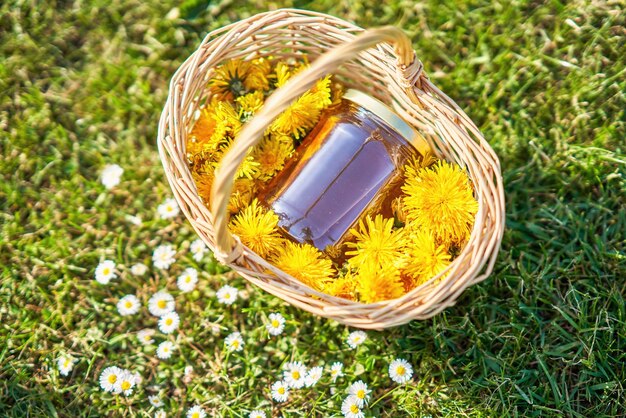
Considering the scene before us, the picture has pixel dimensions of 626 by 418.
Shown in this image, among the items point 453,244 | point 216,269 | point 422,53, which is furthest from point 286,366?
point 422,53

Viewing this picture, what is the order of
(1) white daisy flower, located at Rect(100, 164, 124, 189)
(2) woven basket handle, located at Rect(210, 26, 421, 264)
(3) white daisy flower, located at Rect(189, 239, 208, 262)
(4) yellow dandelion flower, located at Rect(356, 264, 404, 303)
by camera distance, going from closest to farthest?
(2) woven basket handle, located at Rect(210, 26, 421, 264) < (4) yellow dandelion flower, located at Rect(356, 264, 404, 303) < (3) white daisy flower, located at Rect(189, 239, 208, 262) < (1) white daisy flower, located at Rect(100, 164, 124, 189)

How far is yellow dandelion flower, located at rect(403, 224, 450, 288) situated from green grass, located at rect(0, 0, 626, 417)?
31 centimetres

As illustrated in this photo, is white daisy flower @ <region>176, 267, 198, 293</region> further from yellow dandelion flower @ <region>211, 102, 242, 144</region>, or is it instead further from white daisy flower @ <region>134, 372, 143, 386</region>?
yellow dandelion flower @ <region>211, 102, 242, 144</region>

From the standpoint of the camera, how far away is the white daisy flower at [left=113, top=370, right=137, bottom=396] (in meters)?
1.85

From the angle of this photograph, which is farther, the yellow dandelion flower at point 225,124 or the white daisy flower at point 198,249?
the white daisy flower at point 198,249

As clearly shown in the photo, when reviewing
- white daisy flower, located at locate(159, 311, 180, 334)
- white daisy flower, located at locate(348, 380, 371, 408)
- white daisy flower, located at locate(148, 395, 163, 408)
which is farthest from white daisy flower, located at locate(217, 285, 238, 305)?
white daisy flower, located at locate(348, 380, 371, 408)

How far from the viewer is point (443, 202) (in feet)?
5.19

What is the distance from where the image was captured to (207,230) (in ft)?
4.89

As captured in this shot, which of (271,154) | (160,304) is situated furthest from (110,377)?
(271,154)

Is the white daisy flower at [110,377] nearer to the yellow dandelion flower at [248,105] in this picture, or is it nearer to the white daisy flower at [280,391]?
the white daisy flower at [280,391]

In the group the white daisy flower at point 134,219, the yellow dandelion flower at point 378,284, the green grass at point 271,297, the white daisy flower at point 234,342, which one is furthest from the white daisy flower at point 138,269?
the yellow dandelion flower at point 378,284

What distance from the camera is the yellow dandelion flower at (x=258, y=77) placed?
5.83ft

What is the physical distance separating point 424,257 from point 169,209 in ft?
3.02

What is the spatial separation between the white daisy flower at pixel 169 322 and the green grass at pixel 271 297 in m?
0.04
